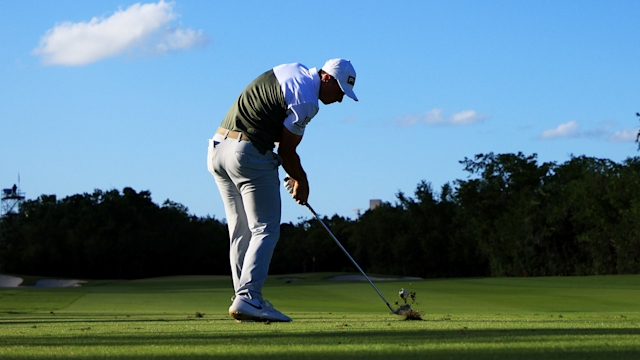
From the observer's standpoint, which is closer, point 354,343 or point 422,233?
point 354,343

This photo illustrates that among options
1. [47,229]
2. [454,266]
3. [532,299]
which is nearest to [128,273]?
[47,229]

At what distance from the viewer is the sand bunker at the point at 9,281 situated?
96.6 feet

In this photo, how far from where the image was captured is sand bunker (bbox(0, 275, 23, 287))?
96.6ft

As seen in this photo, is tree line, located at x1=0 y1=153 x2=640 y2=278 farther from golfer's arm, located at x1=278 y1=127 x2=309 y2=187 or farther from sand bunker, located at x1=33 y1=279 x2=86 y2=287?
golfer's arm, located at x1=278 y1=127 x2=309 y2=187

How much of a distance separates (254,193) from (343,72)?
1014mm

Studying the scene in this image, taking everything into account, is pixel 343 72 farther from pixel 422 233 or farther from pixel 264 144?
pixel 422 233

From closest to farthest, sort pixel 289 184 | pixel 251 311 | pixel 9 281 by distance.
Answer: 1. pixel 251 311
2. pixel 289 184
3. pixel 9 281

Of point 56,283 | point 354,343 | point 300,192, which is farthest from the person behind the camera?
point 56,283

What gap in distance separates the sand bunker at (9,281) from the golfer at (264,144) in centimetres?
2897

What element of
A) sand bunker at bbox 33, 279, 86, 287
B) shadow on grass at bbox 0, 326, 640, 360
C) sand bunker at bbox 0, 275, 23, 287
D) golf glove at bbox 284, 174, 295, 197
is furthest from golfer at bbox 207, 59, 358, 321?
sand bunker at bbox 0, 275, 23, 287

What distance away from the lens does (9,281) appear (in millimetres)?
29922

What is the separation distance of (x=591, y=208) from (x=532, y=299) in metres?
22.1

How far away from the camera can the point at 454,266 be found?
47.9 metres

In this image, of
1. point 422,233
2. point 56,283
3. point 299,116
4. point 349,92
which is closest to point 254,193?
point 299,116
